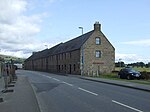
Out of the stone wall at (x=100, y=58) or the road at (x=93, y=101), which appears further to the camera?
the stone wall at (x=100, y=58)

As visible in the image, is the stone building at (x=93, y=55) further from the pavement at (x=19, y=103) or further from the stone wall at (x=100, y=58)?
the pavement at (x=19, y=103)

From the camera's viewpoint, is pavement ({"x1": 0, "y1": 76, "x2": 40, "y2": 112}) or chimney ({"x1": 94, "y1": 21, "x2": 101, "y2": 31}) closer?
pavement ({"x1": 0, "y1": 76, "x2": 40, "y2": 112})

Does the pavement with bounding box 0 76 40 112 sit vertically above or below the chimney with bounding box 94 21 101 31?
below

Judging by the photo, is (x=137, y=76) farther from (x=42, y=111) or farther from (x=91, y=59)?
(x=42, y=111)

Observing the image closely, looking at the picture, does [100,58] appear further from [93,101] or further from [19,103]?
[19,103]

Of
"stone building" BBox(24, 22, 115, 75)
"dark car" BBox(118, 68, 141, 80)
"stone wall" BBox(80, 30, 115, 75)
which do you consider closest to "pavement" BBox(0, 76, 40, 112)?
"dark car" BBox(118, 68, 141, 80)

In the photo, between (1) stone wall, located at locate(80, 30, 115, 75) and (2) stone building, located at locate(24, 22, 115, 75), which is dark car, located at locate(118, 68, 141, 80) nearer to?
(2) stone building, located at locate(24, 22, 115, 75)

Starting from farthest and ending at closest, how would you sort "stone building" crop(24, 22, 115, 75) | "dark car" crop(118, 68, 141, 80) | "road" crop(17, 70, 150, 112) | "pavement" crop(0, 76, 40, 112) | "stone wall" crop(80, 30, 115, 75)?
"stone wall" crop(80, 30, 115, 75) < "stone building" crop(24, 22, 115, 75) < "dark car" crop(118, 68, 141, 80) < "road" crop(17, 70, 150, 112) < "pavement" crop(0, 76, 40, 112)

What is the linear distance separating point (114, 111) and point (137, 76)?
109ft

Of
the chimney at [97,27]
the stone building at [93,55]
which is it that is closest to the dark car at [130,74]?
the stone building at [93,55]

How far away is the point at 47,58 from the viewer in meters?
108

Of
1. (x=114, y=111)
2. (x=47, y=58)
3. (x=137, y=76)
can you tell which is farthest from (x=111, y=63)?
(x=114, y=111)

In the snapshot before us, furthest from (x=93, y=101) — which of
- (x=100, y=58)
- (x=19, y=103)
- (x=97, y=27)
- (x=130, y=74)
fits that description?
(x=97, y=27)

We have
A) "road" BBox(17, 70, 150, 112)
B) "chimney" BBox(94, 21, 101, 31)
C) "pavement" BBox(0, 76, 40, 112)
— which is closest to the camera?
"pavement" BBox(0, 76, 40, 112)
